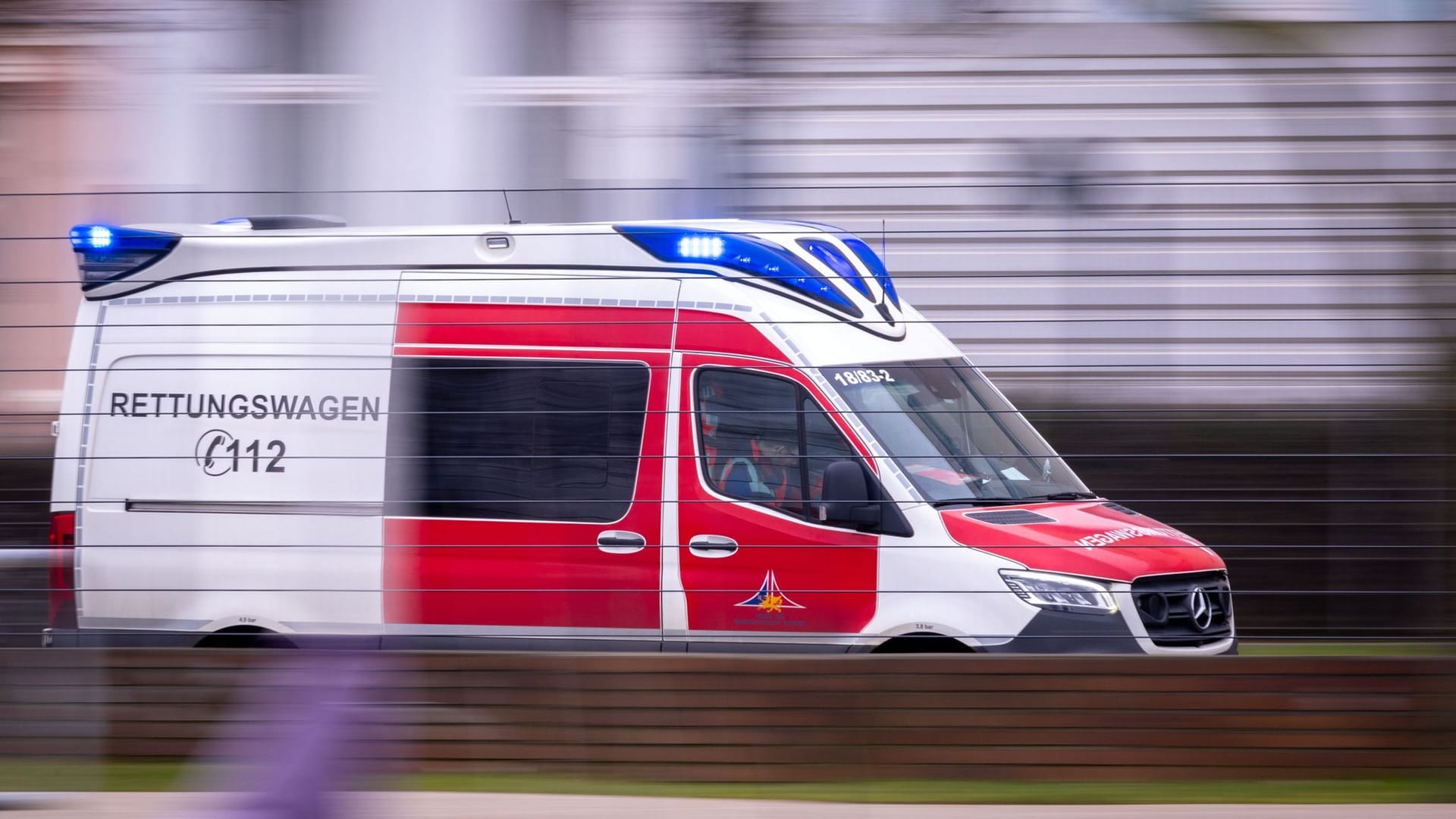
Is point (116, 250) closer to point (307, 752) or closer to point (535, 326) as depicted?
point (535, 326)

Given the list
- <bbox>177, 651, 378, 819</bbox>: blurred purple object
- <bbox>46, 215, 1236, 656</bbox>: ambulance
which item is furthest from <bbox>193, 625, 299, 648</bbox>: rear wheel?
<bbox>177, 651, 378, 819</bbox>: blurred purple object

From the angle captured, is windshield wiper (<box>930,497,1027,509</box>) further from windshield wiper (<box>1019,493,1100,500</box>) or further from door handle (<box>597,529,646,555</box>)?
door handle (<box>597,529,646,555</box>)

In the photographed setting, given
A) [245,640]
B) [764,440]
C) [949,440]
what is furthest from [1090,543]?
[245,640]

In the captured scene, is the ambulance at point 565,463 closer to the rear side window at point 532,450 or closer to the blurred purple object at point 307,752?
the rear side window at point 532,450

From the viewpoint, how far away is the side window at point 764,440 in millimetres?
5734

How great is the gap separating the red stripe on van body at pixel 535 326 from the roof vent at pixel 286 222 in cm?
88

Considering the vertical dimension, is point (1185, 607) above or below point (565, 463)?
below

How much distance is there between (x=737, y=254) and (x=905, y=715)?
1993 millimetres

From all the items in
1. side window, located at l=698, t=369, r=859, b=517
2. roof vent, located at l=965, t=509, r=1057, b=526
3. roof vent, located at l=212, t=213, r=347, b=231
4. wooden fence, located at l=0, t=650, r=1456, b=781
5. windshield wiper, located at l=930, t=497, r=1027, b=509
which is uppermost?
roof vent, located at l=212, t=213, r=347, b=231

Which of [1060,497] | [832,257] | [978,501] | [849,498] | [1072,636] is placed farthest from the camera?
[832,257]

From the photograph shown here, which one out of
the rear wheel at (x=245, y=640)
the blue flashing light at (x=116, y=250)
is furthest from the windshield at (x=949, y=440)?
the blue flashing light at (x=116, y=250)

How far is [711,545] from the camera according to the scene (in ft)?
18.7

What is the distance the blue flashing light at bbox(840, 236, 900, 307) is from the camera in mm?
5633

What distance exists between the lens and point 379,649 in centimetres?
564
